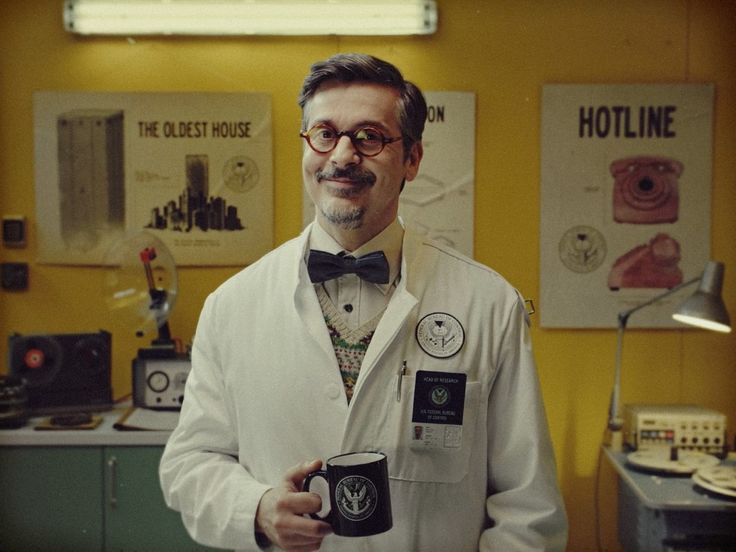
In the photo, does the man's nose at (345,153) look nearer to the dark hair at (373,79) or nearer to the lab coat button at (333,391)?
the dark hair at (373,79)

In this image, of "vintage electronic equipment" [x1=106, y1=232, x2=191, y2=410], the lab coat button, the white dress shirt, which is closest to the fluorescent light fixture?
"vintage electronic equipment" [x1=106, y1=232, x2=191, y2=410]

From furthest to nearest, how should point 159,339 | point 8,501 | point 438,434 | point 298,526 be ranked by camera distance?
point 159,339, point 8,501, point 438,434, point 298,526

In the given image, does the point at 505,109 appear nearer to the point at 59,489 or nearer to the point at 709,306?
the point at 709,306

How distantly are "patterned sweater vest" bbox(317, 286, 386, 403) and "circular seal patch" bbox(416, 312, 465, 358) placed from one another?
10cm

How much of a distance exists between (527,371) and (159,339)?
73.3 inches

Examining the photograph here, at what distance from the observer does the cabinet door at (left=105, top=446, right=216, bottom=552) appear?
99.7 inches

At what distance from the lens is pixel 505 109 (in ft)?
9.88

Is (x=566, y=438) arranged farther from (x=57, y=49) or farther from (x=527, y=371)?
(x=57, y=49)

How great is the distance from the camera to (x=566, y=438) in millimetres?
3068

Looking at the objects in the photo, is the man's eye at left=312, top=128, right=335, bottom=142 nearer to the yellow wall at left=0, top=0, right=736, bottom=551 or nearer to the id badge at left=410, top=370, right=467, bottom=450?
the id badge at left=410, top=370, right=467, bottom=450

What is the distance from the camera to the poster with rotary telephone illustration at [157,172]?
3.02 metres

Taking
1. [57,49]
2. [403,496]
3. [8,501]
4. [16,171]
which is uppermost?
[57,49]

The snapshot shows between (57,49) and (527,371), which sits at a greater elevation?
(57,49)

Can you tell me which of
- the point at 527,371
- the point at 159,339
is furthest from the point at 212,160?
the point at 527,371
